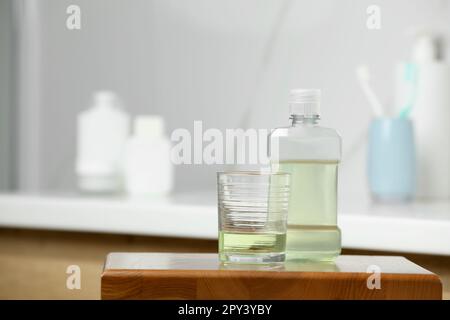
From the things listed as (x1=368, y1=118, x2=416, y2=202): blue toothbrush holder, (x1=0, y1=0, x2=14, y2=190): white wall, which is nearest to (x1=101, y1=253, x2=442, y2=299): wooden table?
(x1=368, y1=118, x2=416, y2=202): blue toothbrush holder

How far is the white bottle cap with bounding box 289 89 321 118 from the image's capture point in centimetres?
52

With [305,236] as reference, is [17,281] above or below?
below

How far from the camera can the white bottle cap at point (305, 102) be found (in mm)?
520

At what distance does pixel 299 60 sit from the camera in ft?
4.24

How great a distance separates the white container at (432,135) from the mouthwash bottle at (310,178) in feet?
2.20

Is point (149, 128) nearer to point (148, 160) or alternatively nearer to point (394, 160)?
point (148, 160)

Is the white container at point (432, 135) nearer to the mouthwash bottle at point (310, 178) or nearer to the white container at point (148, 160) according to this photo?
the white container at point (148, 160)

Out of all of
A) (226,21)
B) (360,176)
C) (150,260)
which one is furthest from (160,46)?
(150,260)

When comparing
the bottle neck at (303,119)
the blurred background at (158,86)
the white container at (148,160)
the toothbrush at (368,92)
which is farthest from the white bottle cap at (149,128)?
the bottle neck at (303,119)

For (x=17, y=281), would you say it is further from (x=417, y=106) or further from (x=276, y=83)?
(x=417, y=106)

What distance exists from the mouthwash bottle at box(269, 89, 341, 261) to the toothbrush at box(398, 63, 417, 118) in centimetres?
63

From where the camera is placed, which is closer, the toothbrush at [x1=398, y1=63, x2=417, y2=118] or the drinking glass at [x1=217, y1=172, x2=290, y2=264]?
the drinking glass at [x1=217, y1=172, x2=290, y2=264]

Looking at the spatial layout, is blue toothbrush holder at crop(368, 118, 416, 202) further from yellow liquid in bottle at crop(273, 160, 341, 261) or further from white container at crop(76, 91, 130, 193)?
yellow liquid in bottle at crop(273, 160, 341, 261)

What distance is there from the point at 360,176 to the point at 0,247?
2.01 feet
